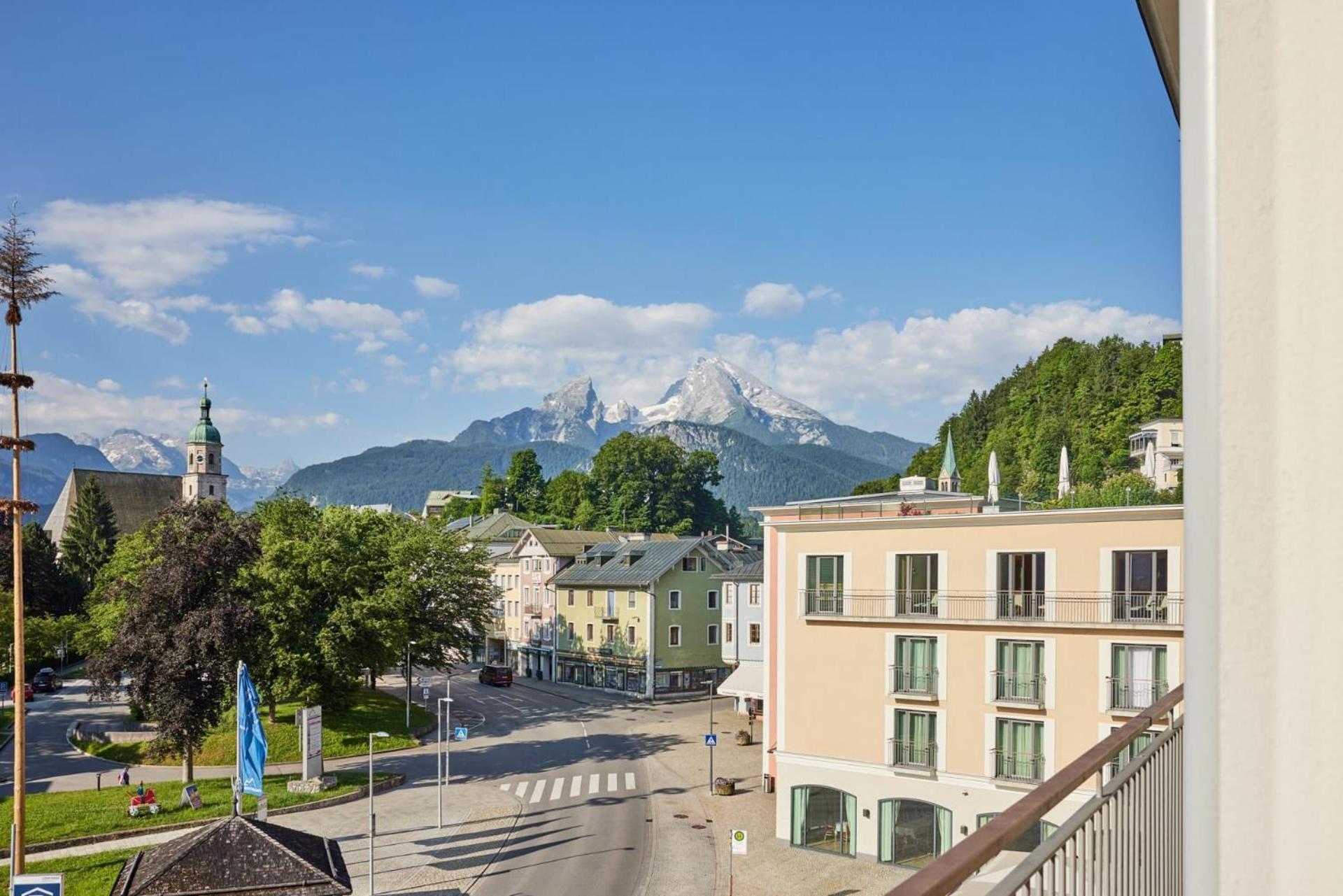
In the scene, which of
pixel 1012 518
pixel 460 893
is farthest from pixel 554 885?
pixel 1012 518

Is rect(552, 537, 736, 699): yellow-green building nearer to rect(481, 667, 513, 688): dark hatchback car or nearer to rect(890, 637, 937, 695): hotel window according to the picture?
rect(481, 667, 513, 688): dark hatchback car

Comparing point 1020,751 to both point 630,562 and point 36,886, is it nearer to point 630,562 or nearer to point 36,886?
point 36,886

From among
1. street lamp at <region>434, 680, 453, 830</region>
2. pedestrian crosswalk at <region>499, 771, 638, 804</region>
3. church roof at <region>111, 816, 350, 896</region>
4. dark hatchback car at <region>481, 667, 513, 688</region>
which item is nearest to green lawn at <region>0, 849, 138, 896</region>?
church roof at <region>111, 816, 350, 896</region>

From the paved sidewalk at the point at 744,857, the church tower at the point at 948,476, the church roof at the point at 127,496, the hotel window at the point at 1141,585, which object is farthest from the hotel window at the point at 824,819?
the church roof at the point at 127,496

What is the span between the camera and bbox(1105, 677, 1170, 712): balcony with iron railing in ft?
73.5

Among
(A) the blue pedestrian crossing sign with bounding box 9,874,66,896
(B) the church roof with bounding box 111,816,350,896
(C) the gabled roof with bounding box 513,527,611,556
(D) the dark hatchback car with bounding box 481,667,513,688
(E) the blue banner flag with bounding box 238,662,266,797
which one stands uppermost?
(C) the gabled roof with bounding box 513,527,611,556

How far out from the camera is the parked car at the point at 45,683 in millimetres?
56312

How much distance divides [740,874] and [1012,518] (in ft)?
37.0

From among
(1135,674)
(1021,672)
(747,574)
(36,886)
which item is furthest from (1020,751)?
(747,574)

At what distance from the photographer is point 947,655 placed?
25.1 metres

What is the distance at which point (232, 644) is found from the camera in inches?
1339

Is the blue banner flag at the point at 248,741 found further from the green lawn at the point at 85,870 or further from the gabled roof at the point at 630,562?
the gabled roof at the point at 630,562

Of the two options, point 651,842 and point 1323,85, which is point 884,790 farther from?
point 1323,85

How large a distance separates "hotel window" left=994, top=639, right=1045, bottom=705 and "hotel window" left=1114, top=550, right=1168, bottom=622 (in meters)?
2.17
